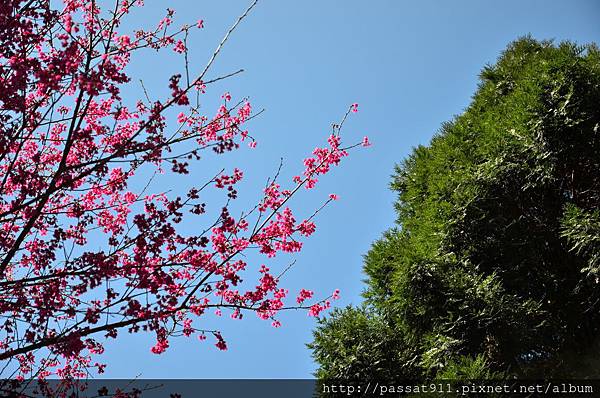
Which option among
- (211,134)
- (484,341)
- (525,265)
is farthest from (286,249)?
(525,265)

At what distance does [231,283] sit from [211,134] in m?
2.03

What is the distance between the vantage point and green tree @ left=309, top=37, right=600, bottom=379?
8.89 metres

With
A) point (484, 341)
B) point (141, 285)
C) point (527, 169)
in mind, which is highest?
point (527, 169)

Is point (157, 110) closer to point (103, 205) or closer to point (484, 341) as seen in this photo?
point (103, 205)

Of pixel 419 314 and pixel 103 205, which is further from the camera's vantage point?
pixel 419 314

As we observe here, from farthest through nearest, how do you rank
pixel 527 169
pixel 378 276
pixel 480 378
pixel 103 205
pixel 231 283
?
1. pixel 378 276
2. pixel 527 169
3. pixel 480 378
4. pixel 103 205
5. pixel 231 283

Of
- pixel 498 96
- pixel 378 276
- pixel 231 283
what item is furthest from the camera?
pixel 498 96

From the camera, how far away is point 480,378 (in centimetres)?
746

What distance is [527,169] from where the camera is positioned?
10211 mm

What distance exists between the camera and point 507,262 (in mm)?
10352

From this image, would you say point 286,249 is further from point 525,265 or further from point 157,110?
point 525,265


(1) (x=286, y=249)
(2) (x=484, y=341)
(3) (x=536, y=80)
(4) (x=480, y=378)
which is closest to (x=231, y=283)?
(1) (x=286, y=249)

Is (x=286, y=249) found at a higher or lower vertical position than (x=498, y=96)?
lower

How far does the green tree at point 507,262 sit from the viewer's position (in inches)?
350
